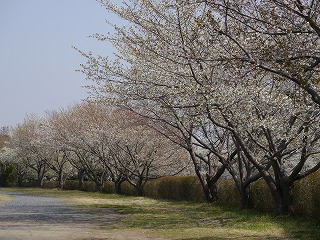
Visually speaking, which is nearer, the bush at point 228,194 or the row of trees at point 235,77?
the row of trees at point 235,77

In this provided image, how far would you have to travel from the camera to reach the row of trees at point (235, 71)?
29.1ft

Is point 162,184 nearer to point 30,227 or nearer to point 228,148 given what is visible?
point 228,148

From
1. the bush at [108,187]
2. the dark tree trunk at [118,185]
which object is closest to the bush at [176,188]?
the dark tree trunk at [118,185]

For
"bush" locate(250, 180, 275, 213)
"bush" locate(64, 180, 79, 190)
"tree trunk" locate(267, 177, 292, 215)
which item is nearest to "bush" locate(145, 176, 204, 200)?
"bush" locate(250, 180, 275, 213)

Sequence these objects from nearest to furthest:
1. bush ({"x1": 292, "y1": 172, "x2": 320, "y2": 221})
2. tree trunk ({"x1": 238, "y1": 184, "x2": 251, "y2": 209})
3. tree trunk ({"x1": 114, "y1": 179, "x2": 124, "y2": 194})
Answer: bush ({"x1": 292, "y1": 172, "x2": 320, "y2": 221}) < tree trunk ({"x1": 238, "y1": 184, "x2": 251, "y2": 209}) < tree trunk ({"x1": 114, "y1": 179, "x2": 124, "y2": 194})

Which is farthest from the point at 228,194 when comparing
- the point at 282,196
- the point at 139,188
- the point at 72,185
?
the point at 72,185

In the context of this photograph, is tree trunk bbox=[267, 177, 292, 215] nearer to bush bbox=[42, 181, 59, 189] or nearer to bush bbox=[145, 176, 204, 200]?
bush bbox=[145, 176, 204, 200]

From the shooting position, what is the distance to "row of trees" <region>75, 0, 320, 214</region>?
29.1 feet

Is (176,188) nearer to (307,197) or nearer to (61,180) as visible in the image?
(307,197)

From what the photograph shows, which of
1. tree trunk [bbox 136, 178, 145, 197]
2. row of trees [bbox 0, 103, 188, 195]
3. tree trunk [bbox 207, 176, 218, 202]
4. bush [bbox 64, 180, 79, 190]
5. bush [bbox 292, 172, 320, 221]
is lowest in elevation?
bush [bbox 292, 172, 320, 221]

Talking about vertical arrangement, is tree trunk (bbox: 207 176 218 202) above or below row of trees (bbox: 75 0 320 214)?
below

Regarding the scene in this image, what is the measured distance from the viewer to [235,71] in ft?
33.6

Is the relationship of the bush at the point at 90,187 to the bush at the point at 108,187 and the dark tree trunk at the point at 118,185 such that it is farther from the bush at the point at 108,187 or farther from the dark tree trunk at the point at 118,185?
the dark tree trunk at the point at 118,185

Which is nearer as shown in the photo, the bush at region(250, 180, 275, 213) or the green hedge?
the green hedge
